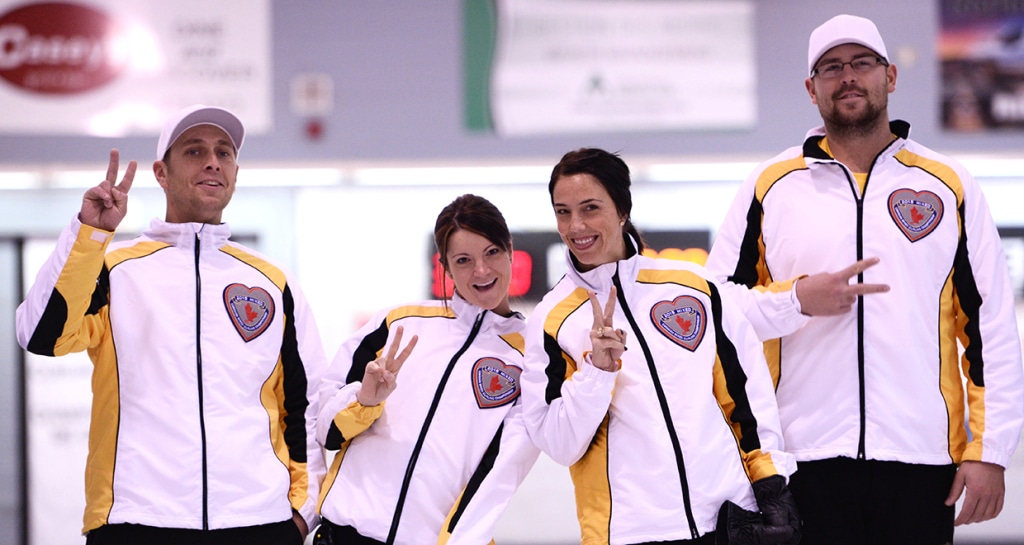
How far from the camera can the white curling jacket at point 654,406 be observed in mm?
2328

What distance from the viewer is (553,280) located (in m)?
5.57

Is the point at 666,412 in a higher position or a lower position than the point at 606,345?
lower

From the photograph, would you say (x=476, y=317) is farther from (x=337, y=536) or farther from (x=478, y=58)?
(x=478, y=58)

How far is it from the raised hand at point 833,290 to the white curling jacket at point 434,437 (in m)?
0.78

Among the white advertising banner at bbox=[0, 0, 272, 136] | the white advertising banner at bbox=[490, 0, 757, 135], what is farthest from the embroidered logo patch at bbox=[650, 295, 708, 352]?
the white advertising banner at bbox=[0, 0, 272, 136]

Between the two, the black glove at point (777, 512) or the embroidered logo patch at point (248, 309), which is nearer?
the black glove at point (777, 512)

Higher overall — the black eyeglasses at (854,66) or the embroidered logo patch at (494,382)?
the black eyeglasses at (854,66)

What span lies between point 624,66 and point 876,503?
3607 mm

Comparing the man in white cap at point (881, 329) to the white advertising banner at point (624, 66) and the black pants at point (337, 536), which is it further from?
the white advertising banner at point (624, 66)

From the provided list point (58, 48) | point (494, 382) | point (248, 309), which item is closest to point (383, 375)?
point (494, 382)

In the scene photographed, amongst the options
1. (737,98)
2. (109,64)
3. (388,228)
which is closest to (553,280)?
(388,228)

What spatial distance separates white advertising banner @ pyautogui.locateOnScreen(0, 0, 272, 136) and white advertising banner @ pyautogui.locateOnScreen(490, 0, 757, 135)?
1450 mm

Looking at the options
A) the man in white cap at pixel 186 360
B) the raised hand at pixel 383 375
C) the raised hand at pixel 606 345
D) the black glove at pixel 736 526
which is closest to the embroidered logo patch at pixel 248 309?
the man in white cap at pixel 186 360

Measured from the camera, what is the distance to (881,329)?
2584 millimetres
